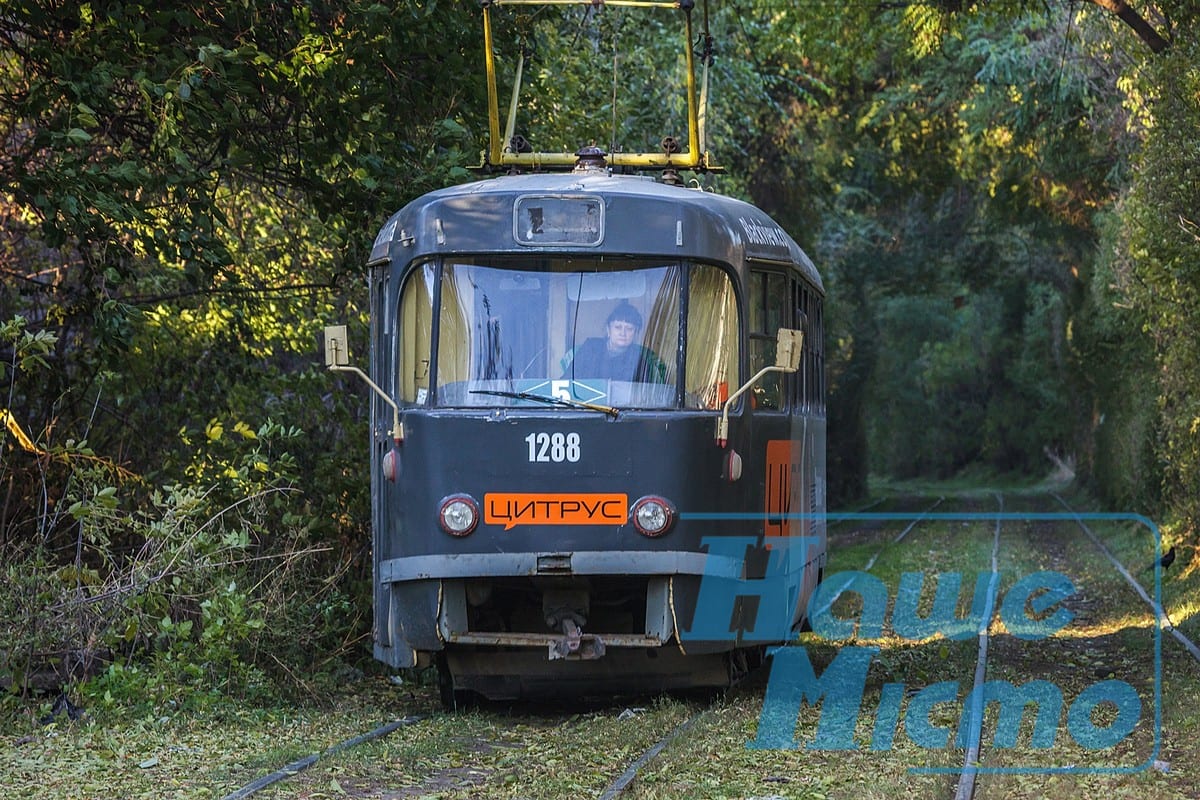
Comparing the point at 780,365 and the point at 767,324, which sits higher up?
the point at 767,324

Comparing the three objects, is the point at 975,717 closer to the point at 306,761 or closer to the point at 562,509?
the point at 562,509

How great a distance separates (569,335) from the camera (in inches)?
411

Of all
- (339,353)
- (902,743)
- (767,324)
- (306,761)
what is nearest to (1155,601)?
(767,324)

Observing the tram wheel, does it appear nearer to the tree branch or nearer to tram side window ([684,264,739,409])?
tram side window ([684,264,739,409])

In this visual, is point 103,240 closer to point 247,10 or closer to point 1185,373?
point 247,10

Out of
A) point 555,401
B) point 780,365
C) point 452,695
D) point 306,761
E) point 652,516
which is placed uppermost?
point 780,365

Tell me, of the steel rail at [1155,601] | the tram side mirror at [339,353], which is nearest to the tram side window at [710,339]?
the tram side mirror at [339,353]

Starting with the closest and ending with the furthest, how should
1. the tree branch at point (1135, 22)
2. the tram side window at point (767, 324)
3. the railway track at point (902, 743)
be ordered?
1. the railway track at point (902, 743)
2. the tram side window at point (767, 324)
3. the tree branch at point (1135, 22)

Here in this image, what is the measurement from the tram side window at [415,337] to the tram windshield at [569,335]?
0.01 metres

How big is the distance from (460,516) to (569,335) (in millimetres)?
1250

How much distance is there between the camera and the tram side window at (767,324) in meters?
11.0

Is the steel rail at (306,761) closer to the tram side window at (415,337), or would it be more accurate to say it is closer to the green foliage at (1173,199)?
the tram side window at (415,337)

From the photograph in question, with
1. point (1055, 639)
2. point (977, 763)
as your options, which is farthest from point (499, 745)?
point (1055, 639)

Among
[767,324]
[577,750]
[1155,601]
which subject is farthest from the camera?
[1155,601]
